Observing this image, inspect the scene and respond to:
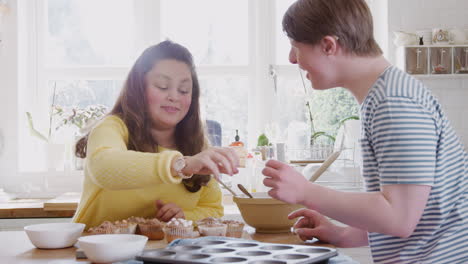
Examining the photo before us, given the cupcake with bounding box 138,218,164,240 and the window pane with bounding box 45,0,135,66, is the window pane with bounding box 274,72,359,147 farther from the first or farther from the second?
the cupcake with bounding box 138,218,164,240

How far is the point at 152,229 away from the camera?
4.80ft

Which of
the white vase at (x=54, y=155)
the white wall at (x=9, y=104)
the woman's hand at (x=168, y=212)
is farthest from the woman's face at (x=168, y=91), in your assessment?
the white wall at (x=9, y=104)

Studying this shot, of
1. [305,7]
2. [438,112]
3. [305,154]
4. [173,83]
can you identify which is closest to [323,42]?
[305,7]

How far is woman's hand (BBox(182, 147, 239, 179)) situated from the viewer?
1.40 meters

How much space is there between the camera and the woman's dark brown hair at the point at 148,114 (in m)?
1.89

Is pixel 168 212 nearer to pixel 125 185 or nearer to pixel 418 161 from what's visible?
pixel 125 185

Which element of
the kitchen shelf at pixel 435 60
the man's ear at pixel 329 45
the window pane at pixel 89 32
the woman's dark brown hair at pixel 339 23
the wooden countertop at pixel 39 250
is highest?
the window pane at pixel 89 32

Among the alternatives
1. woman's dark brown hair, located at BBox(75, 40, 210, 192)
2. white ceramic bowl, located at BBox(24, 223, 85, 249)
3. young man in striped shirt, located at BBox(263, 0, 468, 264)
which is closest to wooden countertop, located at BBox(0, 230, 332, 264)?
white ceramic bowl, located at BBox(24, 223, 85, 249)

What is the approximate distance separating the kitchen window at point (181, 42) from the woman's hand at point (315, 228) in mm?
2855

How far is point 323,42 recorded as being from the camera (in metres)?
1.21

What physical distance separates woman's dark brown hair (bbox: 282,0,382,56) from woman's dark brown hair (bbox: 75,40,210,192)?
81cm

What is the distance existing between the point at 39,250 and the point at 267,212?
60 centimetres

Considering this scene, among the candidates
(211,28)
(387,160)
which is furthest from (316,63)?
(211,28)

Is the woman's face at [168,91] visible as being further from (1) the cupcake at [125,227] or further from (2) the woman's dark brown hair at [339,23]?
(2) the woman's dark brown hair at [339,23]
